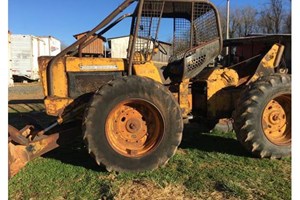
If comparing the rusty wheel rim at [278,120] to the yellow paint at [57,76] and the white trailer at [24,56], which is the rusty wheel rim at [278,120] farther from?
the white trailer at [24,56]

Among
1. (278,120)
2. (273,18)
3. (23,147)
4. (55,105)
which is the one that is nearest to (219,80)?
(278,120)

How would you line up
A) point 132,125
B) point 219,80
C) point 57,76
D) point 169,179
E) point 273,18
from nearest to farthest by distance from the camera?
1. point 169,179
2. point 132,125
3. point 57,76
4. point 219,80
5. point 273,18

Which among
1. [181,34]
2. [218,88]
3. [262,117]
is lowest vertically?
[262,117]

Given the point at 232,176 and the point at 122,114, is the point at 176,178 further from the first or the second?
the point at 122,114

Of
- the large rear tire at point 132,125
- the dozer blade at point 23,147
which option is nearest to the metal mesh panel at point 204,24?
the large rear tire at point 132,125

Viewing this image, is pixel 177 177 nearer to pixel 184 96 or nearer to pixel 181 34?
pixel 184 96

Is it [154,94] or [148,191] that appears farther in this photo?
[154,94]

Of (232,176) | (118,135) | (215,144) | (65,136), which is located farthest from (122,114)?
(215,144)

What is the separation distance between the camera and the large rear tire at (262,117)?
→ 206 inches

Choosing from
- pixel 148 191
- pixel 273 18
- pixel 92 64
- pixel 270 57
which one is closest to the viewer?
pixel 148 191

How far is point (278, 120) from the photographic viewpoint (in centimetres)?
566

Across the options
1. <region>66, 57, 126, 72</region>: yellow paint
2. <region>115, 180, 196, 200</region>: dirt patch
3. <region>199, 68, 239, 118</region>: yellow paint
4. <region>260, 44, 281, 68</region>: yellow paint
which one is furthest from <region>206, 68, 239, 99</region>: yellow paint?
<region>115, 180, 196, 200</region>: dirt patch

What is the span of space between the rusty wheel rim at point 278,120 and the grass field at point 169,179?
42cm

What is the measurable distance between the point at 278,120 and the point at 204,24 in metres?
2.06
